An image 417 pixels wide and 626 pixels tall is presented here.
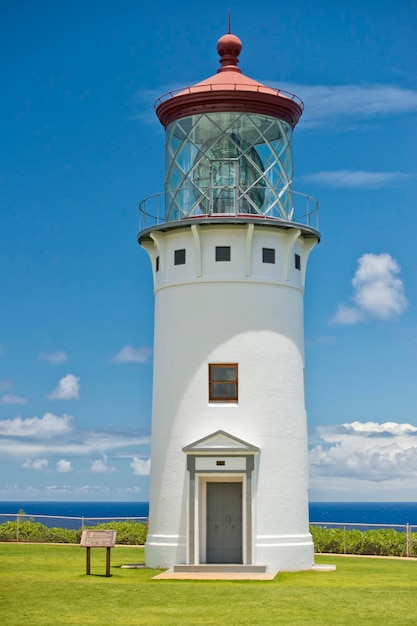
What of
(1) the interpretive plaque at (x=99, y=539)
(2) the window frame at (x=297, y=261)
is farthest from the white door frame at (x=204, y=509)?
(2) the window frame at (x=297, y=261)

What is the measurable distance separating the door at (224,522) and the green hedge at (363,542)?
626 cm

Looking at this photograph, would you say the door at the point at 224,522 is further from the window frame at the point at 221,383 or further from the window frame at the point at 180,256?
the window frame at the point at 180,256

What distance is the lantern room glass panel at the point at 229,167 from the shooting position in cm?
2766

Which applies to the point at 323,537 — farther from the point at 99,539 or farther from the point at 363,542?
the point at 99,539

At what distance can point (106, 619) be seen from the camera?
17.8 metres

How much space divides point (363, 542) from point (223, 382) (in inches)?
333

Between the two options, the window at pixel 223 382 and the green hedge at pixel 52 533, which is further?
the green hedge at pixel 52 533

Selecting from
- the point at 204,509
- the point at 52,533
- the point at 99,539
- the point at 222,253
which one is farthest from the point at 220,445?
the point at 52,533

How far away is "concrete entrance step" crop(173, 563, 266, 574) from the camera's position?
25203 mm

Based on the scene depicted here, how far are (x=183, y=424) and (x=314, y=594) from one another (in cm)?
735

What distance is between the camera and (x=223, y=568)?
25.3 meters

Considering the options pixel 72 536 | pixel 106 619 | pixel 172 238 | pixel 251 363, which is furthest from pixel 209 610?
pixel 72 536

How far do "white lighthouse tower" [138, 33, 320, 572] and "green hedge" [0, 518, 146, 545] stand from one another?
759 centimetres

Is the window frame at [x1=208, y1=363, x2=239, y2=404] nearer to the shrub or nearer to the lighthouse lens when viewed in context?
the lighthouse lens
